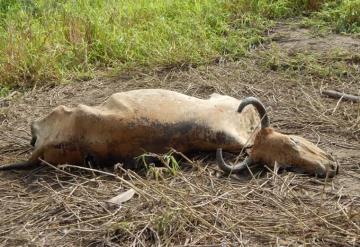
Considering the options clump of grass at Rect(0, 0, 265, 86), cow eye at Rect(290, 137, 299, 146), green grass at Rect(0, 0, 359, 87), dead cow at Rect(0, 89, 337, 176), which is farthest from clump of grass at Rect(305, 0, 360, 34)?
cow eye at Rect(290, 137, 299, 146)

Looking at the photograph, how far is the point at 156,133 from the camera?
373 cm

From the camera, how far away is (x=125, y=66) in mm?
5773

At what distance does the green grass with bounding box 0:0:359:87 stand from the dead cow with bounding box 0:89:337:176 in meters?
1.90

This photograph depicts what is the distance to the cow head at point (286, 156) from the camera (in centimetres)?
354

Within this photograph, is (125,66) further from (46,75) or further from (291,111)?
(291,111)

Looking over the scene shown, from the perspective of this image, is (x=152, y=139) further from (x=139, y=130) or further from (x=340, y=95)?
(x=340, y=95)

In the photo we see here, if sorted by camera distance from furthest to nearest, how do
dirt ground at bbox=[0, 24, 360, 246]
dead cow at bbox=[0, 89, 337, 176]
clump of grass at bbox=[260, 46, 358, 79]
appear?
1. clump of grass at bbox=[260, 46, 358, 79]
2. dead cow at bbox=[0, 89, 337, 176]
3. dirt ground at bbox=[0, 24, 360, 246]

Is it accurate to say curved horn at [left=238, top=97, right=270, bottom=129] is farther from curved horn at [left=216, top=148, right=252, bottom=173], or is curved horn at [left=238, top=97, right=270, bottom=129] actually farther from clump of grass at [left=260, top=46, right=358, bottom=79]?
clump of grass at [left=260, top=46, right=358, bottom=79]

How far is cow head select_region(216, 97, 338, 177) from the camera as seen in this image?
354 centimetres

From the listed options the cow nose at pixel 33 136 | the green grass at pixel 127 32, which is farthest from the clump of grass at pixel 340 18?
the cow nose at pixel 33 136

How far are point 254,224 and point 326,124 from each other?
1.47m

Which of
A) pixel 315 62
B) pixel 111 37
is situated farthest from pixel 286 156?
pixel 111 37

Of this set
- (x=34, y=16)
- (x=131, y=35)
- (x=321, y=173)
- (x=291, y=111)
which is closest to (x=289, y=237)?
(x=321, y=173)

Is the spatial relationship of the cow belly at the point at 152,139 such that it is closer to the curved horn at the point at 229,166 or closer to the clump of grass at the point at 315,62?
the curved horn at the point at 229,166
